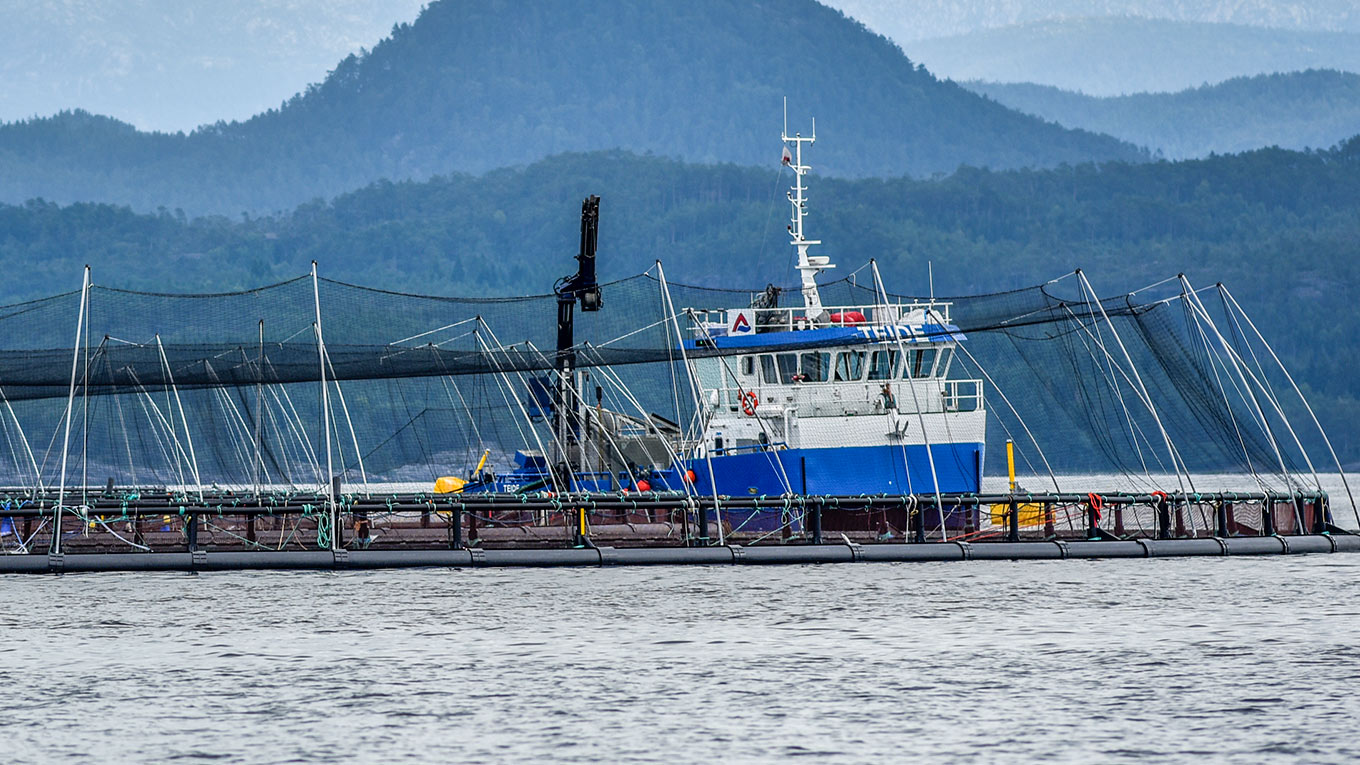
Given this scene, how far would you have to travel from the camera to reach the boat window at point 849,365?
1736 inches

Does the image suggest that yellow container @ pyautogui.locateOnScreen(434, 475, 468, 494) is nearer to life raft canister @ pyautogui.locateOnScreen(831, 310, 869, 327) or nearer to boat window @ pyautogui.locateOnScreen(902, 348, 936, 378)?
life raft canister @ pyautogui.locateOnScreen(831, 310, 869, 327)

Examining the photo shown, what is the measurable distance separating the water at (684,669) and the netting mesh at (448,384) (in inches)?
200

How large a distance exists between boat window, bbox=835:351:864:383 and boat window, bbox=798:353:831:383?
9.7 inches

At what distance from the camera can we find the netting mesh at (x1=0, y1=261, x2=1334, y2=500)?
112 ft

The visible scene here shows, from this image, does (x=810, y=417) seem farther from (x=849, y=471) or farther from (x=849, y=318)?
(x=849, y=318)

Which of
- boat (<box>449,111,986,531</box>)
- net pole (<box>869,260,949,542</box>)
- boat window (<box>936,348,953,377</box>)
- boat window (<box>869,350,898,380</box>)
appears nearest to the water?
net pole (<box>869,260,949,542</box>)

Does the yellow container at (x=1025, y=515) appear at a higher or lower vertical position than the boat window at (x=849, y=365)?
lower

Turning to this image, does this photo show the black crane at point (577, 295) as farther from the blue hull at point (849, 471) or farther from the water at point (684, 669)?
the water at point (684, 669)

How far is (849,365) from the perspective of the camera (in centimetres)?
4416

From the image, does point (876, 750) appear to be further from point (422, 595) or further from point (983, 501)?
point (983, 501)

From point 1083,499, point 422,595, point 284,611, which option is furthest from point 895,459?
point 284,611

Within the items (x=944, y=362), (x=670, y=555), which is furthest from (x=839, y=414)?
(x=670, y=555)

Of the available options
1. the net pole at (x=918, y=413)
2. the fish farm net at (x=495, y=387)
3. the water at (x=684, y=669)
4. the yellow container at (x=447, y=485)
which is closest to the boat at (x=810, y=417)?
the net pole at (x=918, y=413)

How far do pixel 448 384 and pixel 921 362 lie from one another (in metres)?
18.0
